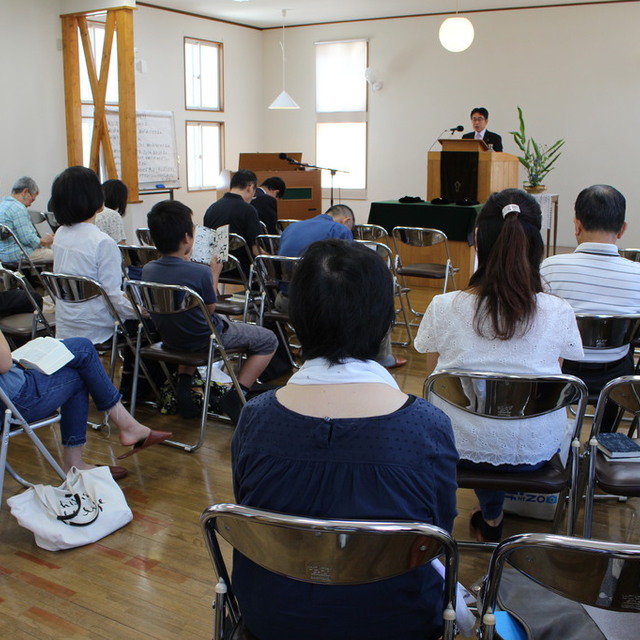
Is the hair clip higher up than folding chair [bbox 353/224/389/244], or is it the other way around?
the hair clip

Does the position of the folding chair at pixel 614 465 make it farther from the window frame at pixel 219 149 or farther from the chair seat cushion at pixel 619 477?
the window frame at pixel 219 149

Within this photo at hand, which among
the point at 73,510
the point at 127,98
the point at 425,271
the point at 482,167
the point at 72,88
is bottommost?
the point at 73,510

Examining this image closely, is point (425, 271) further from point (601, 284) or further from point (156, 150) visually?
point (156, 150)

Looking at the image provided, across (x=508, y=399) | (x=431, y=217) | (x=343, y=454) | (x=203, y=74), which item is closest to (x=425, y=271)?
(x=431, y=217)

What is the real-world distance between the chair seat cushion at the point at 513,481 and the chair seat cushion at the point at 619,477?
0.38 ft

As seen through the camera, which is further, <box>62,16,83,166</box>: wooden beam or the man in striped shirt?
<box>62,16,83,166</box>: wooden beam

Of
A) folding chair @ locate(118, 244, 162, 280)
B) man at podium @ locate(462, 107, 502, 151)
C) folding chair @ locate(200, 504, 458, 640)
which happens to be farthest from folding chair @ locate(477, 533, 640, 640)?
man at podium @ locate(462, 107, 502, 151)

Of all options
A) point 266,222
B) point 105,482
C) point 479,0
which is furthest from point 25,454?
point 479,0

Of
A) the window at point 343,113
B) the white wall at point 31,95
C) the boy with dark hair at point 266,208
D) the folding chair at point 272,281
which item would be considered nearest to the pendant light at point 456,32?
the boy with dark hair at point 266,208

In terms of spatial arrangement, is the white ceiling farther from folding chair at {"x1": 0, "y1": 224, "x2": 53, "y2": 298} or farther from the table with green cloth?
folding chair at {"x1": 0, "y1": 224, "x2": 53, "y2": 298}

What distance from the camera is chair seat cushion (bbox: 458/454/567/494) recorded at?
82.1 inches

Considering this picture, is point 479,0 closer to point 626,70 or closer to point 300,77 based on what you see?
point 626,70

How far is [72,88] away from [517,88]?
238 inches

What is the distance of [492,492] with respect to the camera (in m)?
2.41
